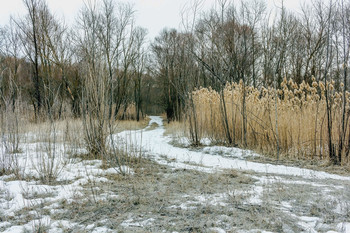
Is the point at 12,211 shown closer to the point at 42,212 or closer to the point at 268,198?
the point at 42,212

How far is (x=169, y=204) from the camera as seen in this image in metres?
2.53

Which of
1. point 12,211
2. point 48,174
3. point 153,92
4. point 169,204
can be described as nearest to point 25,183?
point 48,174

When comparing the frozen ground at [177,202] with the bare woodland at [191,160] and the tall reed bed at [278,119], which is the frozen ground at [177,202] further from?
the tall reed bed at [278,119]

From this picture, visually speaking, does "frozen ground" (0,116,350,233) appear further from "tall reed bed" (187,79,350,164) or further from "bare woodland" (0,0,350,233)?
"tall reed bed" (187,79,350,164)

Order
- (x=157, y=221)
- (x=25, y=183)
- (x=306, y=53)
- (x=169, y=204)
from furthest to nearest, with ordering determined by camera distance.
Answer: (x=306, y=53) → (x=25, y=183) → (x=169, y=204) → (x=157, y=221)

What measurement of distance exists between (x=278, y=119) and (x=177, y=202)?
369 cm

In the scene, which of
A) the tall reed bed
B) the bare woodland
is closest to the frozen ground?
the bare woodland

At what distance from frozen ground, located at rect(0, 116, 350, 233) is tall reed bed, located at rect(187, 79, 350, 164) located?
1.20 m

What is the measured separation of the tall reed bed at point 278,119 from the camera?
15.3 ft

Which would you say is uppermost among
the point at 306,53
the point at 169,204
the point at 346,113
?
the point at 306,53

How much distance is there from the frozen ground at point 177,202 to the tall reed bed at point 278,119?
47.3 inches

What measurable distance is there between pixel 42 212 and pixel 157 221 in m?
1.09

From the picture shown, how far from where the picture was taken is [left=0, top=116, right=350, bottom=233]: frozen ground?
2031 mm

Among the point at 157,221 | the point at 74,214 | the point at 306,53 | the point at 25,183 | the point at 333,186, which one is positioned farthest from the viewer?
the point at 306,53
